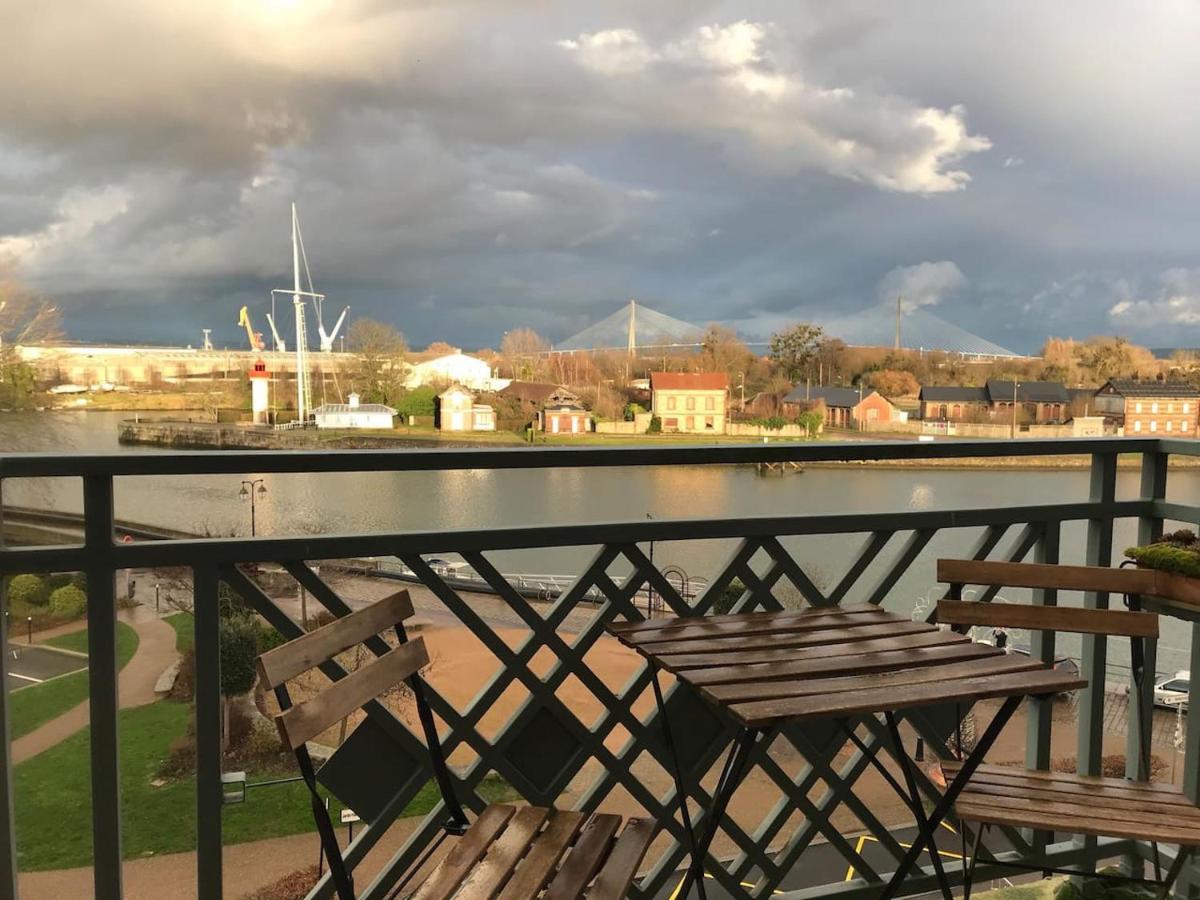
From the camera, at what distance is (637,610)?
1479 mm

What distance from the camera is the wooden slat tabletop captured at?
3.54ft

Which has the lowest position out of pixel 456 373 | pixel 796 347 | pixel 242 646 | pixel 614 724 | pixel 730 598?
pixel 242 646

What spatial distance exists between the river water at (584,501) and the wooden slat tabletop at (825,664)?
0.71ft

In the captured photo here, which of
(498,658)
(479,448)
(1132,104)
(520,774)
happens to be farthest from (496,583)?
(1132,104)

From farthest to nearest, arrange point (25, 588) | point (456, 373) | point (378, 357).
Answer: point (378, 357) → point (456, 373) → point (25, 588)

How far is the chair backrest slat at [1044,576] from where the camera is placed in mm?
1565

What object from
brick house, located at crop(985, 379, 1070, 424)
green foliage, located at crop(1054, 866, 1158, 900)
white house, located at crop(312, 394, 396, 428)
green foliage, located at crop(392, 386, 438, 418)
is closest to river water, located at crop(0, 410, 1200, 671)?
green foliage, located at crop(1054, 866, 1158, 900)

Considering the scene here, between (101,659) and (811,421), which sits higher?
(811,421)

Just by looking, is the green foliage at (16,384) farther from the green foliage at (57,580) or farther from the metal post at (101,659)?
the metal post at (101,659)

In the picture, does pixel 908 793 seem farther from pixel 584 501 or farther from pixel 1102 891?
pixel 584 501

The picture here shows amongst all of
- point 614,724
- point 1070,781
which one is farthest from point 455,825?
point 1070,781

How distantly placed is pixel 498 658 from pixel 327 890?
1.54 ft

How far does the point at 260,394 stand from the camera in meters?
8.58

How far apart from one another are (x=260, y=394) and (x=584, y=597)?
7.94m
